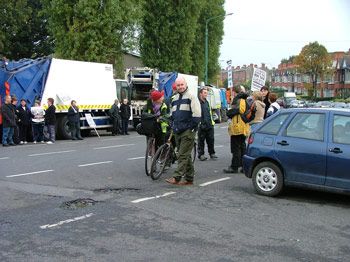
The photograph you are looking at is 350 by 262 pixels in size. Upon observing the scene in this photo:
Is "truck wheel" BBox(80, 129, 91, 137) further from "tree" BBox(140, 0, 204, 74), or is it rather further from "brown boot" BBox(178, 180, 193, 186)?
"tree" BBox(140, 0, 204, 74)

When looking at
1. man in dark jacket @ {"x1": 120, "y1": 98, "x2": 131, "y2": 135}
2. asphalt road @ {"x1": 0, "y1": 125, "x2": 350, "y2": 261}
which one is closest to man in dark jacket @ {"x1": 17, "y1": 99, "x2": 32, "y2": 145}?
man in dark jacket @ {"x1": 120, "y1": 98, "x2": 131, "y2": 135}

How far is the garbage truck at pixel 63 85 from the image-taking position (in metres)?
19.3

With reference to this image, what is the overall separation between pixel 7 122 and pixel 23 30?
23755 millimetres

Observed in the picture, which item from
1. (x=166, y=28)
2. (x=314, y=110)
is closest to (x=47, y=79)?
(x=314, y=110)

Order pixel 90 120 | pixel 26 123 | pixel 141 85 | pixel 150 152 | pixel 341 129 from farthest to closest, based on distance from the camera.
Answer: pixel 141 85
pixel 90 120
pixel 26 123
pixel 150 152
pixel 341 129

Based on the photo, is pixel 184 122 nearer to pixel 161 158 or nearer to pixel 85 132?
pixel 161 158

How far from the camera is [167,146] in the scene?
10094 mm

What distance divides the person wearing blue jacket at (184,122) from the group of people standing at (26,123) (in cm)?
1005

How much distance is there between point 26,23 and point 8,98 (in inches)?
904

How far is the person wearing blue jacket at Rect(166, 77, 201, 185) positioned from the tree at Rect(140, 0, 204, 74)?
30.4m

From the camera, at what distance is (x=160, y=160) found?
10.0m

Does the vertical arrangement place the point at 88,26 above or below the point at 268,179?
above

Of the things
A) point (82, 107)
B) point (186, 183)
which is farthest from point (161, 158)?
point (82, 107)

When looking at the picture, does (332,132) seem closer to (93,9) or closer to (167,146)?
(167,146)
